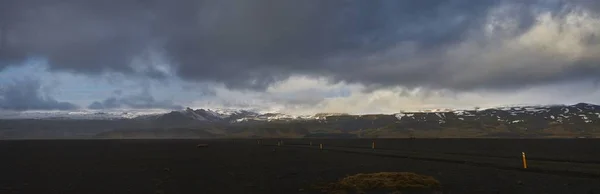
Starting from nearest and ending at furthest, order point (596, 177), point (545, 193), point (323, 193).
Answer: point (545, 193) → point (323, 193) → point (596, 177)

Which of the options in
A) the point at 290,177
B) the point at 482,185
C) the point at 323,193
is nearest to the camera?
the point at 323,193

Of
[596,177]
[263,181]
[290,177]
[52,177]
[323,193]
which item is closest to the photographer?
[323,193]

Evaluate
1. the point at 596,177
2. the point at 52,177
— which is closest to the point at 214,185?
the point at 52,177

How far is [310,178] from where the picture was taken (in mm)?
32094

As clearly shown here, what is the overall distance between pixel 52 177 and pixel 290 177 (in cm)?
1949

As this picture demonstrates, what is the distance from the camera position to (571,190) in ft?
73.8

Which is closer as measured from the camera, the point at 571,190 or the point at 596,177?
the point at 571,190

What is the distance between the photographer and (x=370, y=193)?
23.2 metres

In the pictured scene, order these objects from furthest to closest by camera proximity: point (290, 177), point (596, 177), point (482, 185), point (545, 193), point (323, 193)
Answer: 1. point (290, 177)
2. point (596, 177)
3. point (482, 185)
4. point (323, 193)
5. point (545, 193)

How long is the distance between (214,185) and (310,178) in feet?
22.3

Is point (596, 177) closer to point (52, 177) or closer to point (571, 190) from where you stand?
point (571, 190)

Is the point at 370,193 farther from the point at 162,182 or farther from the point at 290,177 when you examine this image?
the point at 162,182

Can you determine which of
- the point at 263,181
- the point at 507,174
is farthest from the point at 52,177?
the point at 507,174

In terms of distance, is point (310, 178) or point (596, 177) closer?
point (596, 177)
